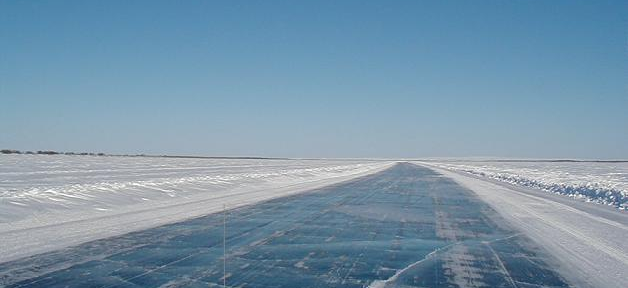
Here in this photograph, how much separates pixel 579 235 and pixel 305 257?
22.5 ft

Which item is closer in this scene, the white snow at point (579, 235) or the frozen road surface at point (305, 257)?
the frozen road surface at point (305, 257)

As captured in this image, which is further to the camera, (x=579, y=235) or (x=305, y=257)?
(x=579, y=235)

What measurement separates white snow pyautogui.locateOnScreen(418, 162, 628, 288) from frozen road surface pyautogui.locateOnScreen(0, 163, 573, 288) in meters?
0.36

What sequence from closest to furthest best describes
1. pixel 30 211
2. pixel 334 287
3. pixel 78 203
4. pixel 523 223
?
1. pixel 334 287
2. pixel 523 223
3. pixel 30 211
4. pixel 78 203

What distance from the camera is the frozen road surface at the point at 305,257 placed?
7547mm

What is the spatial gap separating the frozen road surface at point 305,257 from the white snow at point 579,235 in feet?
1.17

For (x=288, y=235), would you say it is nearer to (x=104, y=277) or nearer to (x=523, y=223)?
(x=104, y=277)

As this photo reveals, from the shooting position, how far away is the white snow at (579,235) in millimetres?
8344

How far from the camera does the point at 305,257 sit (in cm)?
927

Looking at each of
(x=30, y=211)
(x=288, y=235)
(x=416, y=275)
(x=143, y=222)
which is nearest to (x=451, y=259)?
(x=416, y=275)

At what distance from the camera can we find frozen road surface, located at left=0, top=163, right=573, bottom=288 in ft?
24.8

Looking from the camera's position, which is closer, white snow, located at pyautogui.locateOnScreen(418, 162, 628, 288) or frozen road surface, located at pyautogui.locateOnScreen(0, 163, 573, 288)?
frozen road surface, located at pyautogui.locateOnScreen(0, 163, 573, 288)

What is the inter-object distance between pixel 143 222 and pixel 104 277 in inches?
260

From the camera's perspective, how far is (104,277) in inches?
298
